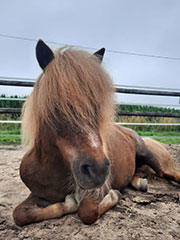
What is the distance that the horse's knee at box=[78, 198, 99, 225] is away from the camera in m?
1.93

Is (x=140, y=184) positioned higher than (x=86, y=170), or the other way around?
(x=86, y=170)

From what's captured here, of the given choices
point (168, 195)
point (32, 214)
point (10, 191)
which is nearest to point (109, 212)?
point (32, 214)

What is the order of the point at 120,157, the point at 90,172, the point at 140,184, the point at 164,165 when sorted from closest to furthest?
1. the point at 90,172
2. the point at 120,157
3. the point at 140,184
4. the point at 164,165

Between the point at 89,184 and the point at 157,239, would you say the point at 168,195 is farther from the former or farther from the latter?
the point at 89,184

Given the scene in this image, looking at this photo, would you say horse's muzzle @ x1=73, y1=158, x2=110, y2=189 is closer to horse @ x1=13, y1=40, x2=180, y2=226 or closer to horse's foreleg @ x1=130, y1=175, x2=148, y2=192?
horse @ x1=13, y1=40, x2=180, y2=226

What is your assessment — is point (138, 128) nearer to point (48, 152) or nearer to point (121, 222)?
point (121, 222)

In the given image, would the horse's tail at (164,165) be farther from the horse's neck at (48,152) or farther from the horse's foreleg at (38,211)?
the horse's neck at (48,152)

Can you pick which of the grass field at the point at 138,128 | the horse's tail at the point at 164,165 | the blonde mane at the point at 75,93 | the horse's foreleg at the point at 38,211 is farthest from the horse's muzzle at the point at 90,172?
the grass field at the point at 138,128

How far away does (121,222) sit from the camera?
2.00 metres

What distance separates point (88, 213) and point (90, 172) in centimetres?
74

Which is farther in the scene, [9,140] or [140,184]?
[9,140]

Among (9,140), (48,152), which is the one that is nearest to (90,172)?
(48,152)

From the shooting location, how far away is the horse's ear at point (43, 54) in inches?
69.9

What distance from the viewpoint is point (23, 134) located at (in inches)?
93.0
